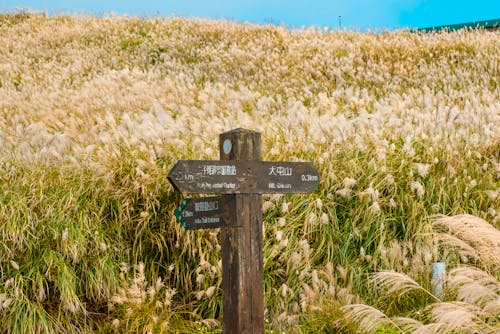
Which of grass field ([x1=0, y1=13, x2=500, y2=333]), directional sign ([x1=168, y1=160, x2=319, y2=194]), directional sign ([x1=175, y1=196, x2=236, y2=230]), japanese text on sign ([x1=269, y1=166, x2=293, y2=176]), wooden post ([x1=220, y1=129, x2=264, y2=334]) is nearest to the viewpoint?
directional sign ([x1=168, y1=160, x2=319, y2=194])

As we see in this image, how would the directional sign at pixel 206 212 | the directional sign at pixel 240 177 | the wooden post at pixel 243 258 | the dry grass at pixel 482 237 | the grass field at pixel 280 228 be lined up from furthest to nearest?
the grass field at pixel 280 228
the dry grass at pixel 482 237
the wooden post at pixel 243 258
the directional sign at pixel 206 212
the directional sign at pixel 240 177

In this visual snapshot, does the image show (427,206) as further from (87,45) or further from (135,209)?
(87,45)

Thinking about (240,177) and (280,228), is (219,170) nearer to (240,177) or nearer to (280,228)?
(240,177)

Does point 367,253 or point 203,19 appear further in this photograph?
point 203,19

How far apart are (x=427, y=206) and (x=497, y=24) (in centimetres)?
1814

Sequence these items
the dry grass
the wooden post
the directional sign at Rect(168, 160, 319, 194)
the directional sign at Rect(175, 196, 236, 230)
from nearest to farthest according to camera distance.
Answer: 1. the directional sign at Rect(168, 160, 319, 194)
2. the directional sign at Rect(175, 196, 236, 230)
3. the wooden post
4. the dry grass

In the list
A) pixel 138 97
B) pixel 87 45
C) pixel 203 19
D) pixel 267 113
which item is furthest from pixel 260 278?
pixel 203 19

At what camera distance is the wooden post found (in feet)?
15.1

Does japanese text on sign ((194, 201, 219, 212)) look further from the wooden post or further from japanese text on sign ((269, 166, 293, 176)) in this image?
japanese text on sign ((269, 166, 293, 176))

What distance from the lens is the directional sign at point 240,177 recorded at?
439 cm

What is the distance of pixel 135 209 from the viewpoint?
6426mm

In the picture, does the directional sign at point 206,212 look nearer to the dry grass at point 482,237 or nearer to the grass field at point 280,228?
the grass field at point 280,228

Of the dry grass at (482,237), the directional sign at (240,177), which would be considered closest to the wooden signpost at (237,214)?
the directional sign at (240,177)

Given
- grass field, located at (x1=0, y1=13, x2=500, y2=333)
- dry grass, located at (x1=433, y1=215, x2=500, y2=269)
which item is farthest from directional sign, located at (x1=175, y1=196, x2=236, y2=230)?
dry grass, located at (x1=433, y1=215, x2=500, y2=269)
